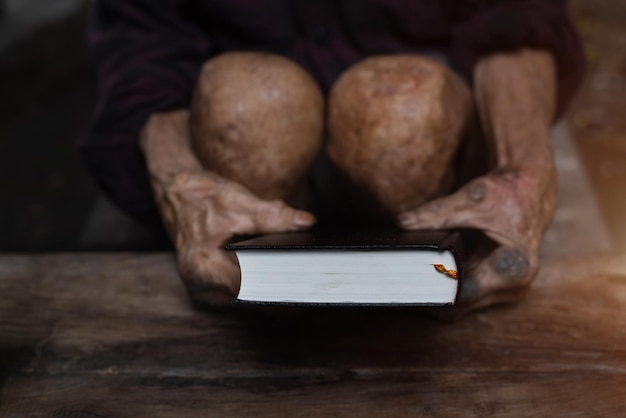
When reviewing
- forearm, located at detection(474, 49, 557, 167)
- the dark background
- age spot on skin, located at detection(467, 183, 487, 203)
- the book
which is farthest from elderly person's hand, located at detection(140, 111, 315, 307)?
the dark background

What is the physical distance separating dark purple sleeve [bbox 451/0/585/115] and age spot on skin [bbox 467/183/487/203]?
0.37 meters

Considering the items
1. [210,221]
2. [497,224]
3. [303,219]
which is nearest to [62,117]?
[210,221]

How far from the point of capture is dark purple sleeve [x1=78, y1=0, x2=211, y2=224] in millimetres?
1335

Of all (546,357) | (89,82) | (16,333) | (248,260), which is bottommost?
(89,82)

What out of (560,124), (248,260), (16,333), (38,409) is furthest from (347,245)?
(560,124)

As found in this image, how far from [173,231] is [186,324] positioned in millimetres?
147

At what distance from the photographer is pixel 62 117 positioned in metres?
3.23

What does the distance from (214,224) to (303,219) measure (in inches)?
5.6

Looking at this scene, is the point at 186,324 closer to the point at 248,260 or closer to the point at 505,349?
the point at 248,260

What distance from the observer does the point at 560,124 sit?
74.2 inches

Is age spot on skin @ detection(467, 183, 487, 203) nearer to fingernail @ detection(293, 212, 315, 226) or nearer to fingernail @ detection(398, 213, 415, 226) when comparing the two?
fingernail @ detection(398, 213, 415, 226)

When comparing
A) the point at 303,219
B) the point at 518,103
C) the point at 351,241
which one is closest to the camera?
the point at 351,241

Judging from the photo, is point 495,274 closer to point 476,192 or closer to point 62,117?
point 476,192

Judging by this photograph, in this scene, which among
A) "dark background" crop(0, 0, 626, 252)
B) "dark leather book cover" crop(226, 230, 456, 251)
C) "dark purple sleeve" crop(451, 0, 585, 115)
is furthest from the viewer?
"dark background" crop(0, 0, 626, 252)
